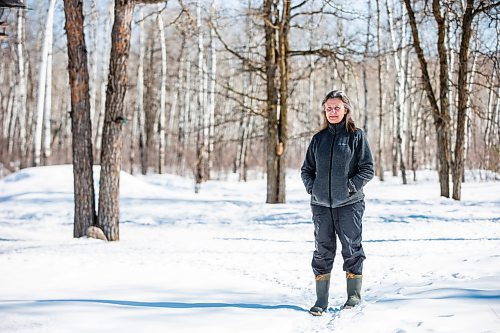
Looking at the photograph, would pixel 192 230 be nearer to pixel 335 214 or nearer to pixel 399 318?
pixel 335 214

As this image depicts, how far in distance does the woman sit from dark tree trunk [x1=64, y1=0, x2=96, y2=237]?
208 inches

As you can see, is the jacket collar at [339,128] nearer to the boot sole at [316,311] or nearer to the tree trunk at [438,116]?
the boot sole at [316,311]

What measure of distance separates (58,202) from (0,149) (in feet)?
57.4

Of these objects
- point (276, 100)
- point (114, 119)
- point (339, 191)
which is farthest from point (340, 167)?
point (276, 100)

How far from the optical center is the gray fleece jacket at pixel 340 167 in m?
3.98

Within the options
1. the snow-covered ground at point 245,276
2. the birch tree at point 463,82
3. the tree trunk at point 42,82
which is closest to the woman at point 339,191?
the snow-covered ground at point 245,276

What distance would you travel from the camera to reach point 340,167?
4.01 metres

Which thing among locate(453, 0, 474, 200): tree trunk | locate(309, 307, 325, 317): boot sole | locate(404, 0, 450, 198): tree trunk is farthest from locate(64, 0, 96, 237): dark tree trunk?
locate(453, 0, 474, 200): tree trunk

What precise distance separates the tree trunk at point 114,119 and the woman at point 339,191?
4900mm

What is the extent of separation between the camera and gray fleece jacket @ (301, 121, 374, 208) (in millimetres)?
3982

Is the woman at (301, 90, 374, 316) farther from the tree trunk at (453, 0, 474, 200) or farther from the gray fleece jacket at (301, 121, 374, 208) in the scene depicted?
the tree trunk at (453, 0, 474, 200)

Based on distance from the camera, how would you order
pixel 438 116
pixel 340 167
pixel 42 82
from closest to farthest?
pixel 340 167 → pixel 438 116 → pixel 42 82

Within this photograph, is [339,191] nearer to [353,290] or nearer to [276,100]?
[353,290]

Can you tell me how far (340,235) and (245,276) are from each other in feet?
5.48
